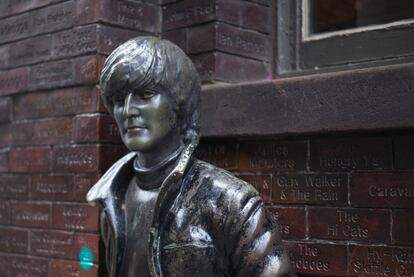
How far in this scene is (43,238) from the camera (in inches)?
114

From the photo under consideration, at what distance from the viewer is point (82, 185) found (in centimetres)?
274

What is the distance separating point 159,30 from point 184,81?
114 cm

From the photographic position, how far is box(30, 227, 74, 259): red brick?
2.78m

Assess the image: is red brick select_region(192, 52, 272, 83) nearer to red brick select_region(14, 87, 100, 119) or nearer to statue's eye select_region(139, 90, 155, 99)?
red brick select_region(14, 87, 100, 119)

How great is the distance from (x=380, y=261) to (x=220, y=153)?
0.80 meters

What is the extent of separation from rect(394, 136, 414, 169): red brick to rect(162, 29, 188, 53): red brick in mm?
1092

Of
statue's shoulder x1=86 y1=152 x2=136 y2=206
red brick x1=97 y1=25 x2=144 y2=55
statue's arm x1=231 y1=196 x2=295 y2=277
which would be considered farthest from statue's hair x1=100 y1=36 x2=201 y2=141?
red brick x1=97 y1=25 x2=144 y2=55

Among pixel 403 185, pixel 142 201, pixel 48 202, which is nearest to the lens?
pixel 142 201

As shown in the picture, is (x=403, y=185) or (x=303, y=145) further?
(x=303, y=145)

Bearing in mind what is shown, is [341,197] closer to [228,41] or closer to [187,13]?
[228,41]

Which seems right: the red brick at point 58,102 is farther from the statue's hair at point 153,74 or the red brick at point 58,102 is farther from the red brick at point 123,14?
the statue's hair at point 153,74

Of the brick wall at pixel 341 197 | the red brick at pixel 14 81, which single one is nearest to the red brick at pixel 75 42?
the red brick at pixel 14 81

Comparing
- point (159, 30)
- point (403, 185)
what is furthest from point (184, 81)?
point (159, 30)

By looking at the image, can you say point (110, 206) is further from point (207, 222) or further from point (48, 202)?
point (48, 202)
